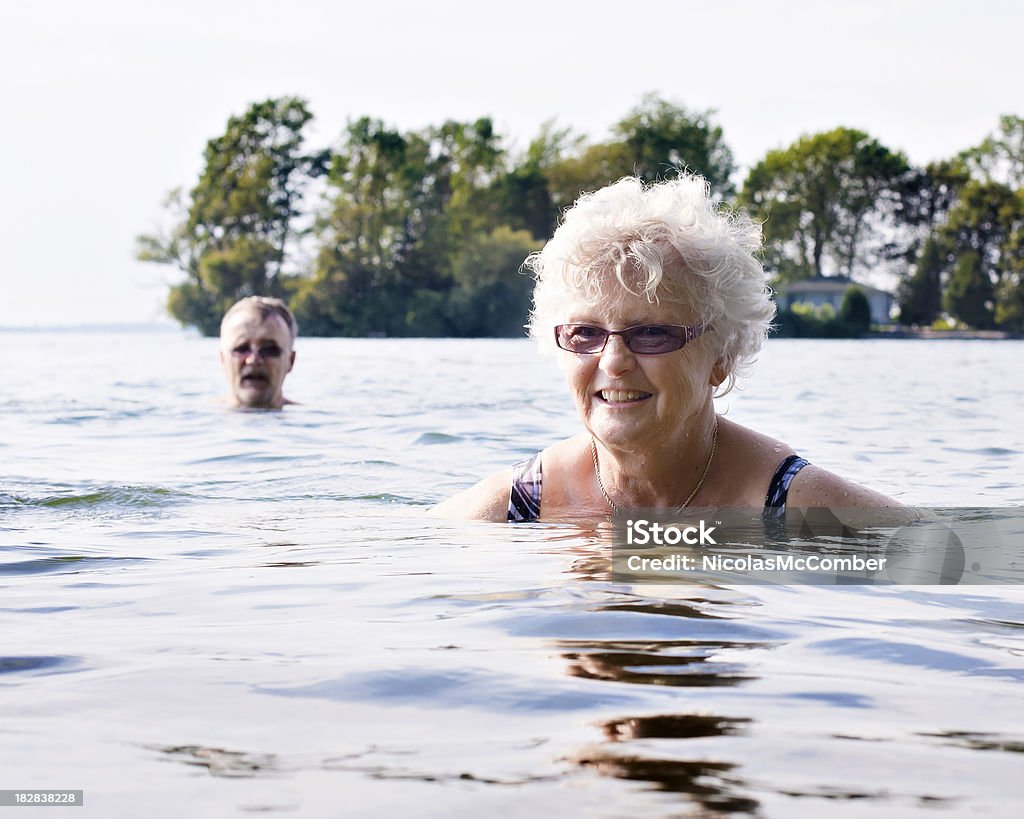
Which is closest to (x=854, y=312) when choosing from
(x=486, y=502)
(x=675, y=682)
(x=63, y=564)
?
(x=486, y=502)

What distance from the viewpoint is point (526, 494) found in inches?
209

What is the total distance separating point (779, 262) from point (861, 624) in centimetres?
8183

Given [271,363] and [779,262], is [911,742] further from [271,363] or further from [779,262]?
[779,262]

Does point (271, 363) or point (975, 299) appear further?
point (975, 299)

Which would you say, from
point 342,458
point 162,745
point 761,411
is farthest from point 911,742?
point 761,411

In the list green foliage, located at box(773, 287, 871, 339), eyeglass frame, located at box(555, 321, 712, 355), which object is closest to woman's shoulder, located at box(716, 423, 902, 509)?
eyeglass frame, located at box(555, 321, 712, 355)

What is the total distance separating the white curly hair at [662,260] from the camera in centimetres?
451

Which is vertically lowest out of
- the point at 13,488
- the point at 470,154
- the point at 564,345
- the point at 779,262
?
the point at 13,488

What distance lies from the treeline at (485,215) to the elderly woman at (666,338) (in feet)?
207

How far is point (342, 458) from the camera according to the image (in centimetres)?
879

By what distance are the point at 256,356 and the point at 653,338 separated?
775cm

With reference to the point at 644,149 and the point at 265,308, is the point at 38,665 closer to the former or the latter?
the point at 265,308

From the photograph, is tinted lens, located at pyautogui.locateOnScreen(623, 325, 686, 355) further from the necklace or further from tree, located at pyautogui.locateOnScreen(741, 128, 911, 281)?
tree, located at pyautogui.locateOnScreen(741, 128, 911, 281)

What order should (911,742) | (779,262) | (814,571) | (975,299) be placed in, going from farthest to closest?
(779,262) → (975,299) → (814,571) → (911,742)
